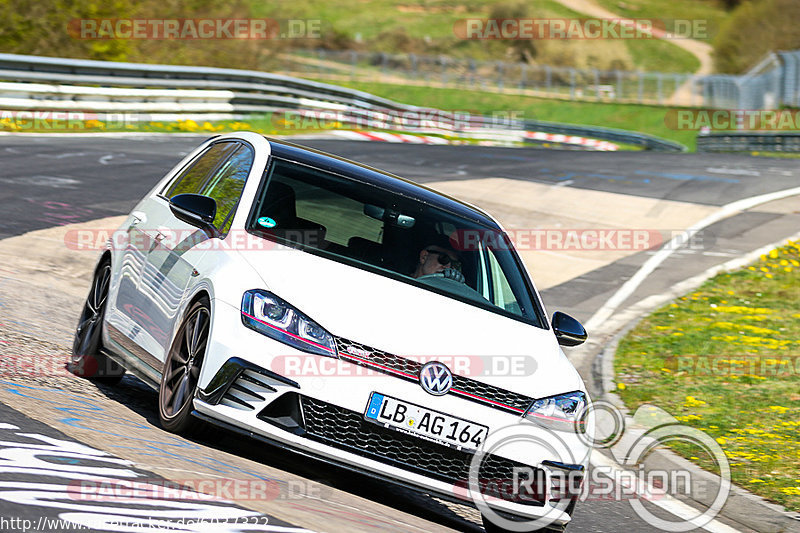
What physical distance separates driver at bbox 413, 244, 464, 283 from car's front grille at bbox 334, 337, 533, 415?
1034 millimetres

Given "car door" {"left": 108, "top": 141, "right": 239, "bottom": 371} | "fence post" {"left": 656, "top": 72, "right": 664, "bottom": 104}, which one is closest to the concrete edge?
"car door" {"left": 108, "top": 141, "right": 239, "bottom": 371}

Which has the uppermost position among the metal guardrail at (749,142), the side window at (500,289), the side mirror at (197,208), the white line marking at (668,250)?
the side mirror at (197,208)

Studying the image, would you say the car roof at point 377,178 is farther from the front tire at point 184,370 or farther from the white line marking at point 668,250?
the white line marking at point 668,250

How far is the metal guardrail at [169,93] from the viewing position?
904 inches

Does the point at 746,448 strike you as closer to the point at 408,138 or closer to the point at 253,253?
the point at 253,253

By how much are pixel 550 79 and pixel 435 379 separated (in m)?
55.9

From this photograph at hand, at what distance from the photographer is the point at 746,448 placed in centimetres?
796

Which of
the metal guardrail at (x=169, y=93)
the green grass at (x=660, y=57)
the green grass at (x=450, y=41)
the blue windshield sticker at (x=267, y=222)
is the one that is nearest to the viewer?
the blue windshield sticker at (x=267, y=222)

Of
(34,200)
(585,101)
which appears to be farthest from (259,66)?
(34,200)

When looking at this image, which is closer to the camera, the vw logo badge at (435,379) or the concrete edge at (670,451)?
the vw logo badge at (435,379)

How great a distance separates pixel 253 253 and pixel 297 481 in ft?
3.88

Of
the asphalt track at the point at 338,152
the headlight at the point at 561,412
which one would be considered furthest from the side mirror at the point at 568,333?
the asphalt track at the point at 338,152

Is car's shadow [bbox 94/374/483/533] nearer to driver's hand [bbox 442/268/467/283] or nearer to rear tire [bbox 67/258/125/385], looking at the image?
rear tire [bbox 67/258/125/385]

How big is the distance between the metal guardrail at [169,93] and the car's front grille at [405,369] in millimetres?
18971
